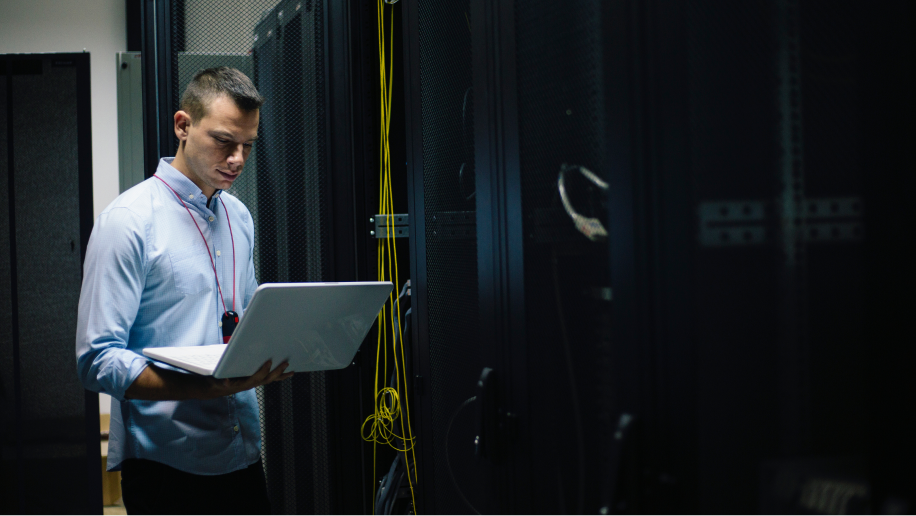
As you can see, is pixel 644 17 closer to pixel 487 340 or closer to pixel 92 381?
pixel 487 340

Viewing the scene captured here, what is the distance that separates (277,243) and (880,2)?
149 centimetres

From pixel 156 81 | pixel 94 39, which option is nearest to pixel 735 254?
pixel 156 81

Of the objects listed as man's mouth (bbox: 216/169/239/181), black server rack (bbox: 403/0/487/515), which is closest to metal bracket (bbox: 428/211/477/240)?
black server rack (bbox: 403/0/487/515)

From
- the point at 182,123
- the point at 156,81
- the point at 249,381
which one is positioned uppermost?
the point at 156,81

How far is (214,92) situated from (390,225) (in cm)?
60

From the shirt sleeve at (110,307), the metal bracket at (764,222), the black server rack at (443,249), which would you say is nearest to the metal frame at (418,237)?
the black server rack at (443,249)

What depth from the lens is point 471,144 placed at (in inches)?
47.9

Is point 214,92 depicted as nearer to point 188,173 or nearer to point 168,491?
point 188,173

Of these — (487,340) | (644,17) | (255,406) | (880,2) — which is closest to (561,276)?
(487,340)

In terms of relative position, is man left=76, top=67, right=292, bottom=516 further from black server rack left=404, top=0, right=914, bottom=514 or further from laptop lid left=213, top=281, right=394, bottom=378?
black server rack left=404, top=0, right=914, bottom=514

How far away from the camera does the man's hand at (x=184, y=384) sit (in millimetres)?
1215

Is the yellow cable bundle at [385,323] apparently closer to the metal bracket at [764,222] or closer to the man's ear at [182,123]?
the man's ear at [182,123]

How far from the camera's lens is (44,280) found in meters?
2.32

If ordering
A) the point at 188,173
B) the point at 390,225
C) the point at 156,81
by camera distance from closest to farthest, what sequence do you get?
the point at 188,173, the point at 156,81, the point at 390,225
